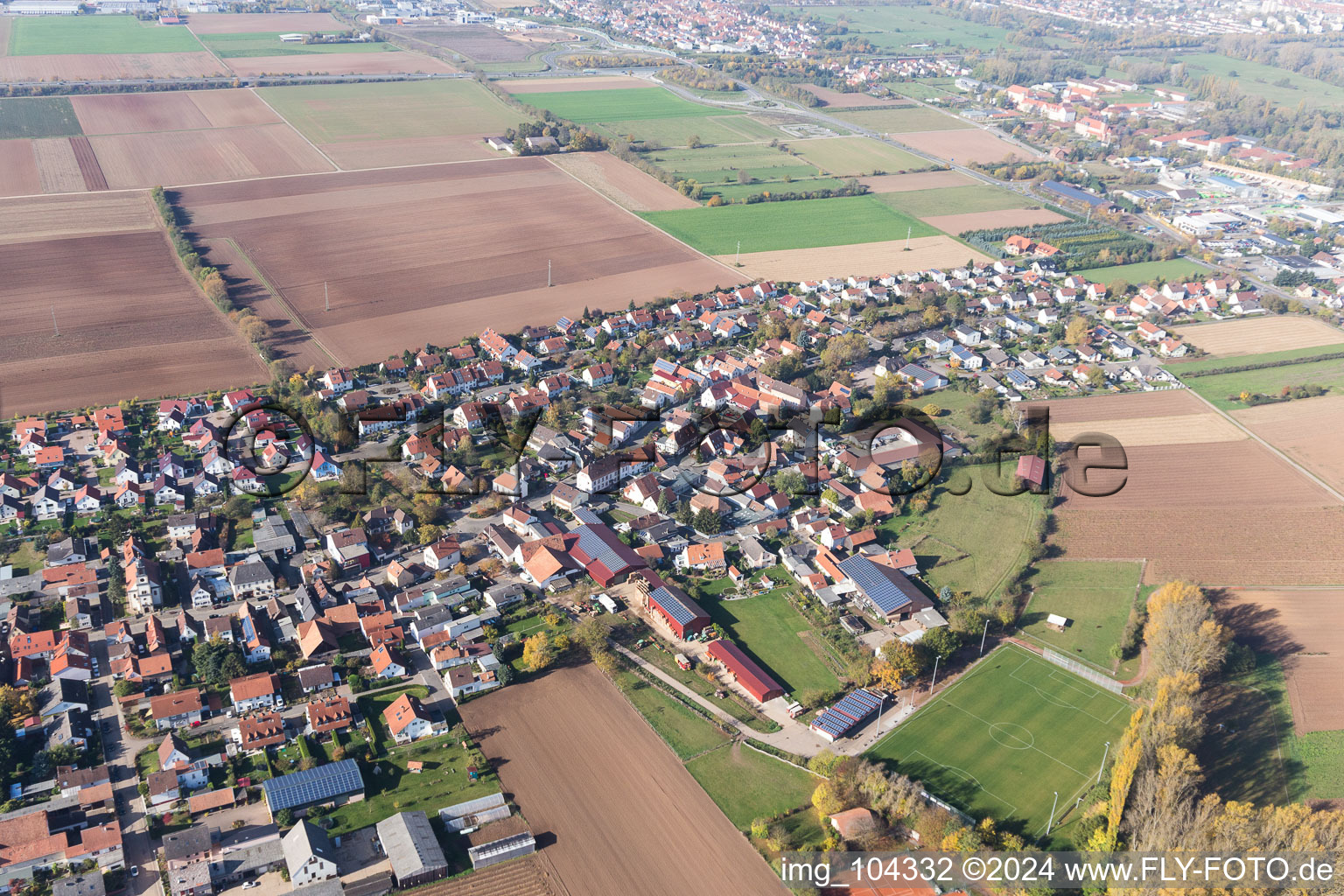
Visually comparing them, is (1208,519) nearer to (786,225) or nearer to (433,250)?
(786,225)

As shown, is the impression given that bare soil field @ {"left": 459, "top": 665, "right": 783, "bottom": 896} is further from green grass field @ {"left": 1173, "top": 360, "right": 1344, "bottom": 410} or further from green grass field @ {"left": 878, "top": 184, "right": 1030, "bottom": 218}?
green grass field @ {"left": 878, "top": 184, "right": 1030, "bottom": 218}

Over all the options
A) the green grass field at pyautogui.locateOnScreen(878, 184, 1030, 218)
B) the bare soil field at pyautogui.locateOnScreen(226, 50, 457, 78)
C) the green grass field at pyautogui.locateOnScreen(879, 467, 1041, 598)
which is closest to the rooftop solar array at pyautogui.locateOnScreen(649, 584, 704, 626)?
the green grass field at pyautogui.locateOnScreen(879, 467, 1041, 598)

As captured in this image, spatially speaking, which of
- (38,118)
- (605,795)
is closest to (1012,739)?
(605,795)

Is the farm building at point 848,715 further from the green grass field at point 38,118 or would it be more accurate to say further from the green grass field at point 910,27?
the green grass field at point 910,27

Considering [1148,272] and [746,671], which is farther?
[1148,272]

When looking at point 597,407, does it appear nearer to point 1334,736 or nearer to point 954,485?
point 954,485

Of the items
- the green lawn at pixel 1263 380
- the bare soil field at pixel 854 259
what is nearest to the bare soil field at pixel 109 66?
the bare soil field at pixel 854 259

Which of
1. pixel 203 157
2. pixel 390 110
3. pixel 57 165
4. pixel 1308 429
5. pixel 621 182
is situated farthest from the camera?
pixel 390 110

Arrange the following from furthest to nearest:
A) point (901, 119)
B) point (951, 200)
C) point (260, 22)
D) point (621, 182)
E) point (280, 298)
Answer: point (260, 22) → point (901, 119) → point (951, 200) → point (621, 182) → point (280, 298)
